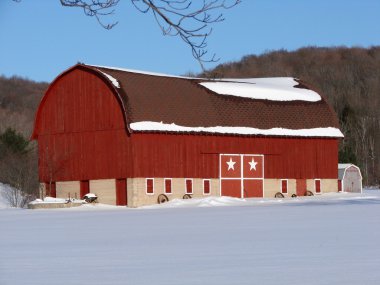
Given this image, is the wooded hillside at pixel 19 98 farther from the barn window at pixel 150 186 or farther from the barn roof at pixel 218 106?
the barn window at pixel 150 186

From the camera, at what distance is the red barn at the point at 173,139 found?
136ft

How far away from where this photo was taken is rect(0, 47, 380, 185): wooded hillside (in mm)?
95250

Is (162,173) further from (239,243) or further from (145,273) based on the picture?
(145,273)

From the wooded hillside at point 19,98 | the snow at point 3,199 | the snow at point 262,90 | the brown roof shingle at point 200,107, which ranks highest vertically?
the wooded hillside at point 19,98

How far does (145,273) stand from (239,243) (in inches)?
175

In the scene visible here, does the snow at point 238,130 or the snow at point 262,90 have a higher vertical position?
the snow at point 262,90

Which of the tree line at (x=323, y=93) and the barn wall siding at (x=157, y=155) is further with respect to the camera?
the tree line at (x=323, y=93)

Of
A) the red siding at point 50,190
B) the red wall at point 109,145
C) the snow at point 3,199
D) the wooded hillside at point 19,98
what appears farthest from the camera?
the wooded hillside at point 19,98

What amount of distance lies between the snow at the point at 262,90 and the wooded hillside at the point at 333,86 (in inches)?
1275

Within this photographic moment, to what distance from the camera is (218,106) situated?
45.3 metres

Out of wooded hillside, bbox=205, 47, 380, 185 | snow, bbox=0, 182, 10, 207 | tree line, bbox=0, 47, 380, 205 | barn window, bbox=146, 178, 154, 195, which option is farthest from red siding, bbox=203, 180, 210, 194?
wooded hillside, bbox=205, 47, 380, 185

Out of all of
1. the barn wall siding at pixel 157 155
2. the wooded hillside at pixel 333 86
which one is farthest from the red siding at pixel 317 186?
the wooded hillside at pixel 333 86

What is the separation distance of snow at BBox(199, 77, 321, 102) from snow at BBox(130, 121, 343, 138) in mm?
2252

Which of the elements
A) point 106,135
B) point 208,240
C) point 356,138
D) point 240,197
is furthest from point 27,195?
point 356,138
